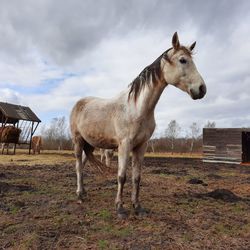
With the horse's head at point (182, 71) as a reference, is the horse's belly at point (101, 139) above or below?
below

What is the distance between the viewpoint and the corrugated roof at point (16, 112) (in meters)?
24.3

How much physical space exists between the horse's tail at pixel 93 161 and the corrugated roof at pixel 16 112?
19346 millimetres

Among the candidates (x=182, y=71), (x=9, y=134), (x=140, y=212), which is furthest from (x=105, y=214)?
(x=9, y=134)

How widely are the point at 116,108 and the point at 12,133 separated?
67.6ft

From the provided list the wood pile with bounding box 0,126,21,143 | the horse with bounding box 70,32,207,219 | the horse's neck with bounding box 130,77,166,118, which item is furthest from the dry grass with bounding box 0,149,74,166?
the horse's neck with bounding box 130,77,166,118

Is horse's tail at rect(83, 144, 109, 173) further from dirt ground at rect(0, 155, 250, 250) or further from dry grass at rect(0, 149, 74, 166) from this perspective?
dry grass at rect(0, 149, 74, 166)

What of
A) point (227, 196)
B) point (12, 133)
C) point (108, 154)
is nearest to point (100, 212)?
point (227, 196)

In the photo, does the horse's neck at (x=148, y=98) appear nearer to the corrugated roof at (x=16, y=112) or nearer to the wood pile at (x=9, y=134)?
the wood pile at (x=9, y=134)

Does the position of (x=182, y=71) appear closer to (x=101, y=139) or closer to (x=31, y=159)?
(x=101, y=139)

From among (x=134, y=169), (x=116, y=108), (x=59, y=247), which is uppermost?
(x=116, y=108)

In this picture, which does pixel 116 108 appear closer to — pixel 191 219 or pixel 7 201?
pixel 191 219

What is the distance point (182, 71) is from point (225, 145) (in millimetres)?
21250

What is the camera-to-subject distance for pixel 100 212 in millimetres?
4957

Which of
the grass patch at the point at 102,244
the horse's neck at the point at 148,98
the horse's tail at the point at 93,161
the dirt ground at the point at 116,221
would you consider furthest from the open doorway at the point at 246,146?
the grass patch at the point at 102,244
